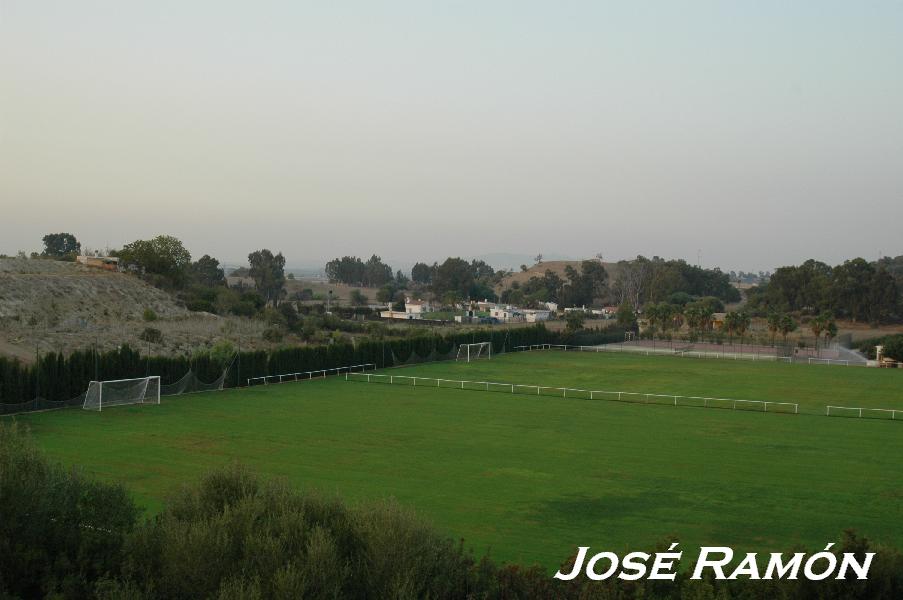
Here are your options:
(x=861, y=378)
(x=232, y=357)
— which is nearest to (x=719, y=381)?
(x=861, y=378)

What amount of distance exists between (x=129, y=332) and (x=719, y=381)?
3700cm

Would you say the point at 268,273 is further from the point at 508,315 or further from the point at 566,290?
the point at 566,290

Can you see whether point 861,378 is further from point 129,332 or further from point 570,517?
point 129,332

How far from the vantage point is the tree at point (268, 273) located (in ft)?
397

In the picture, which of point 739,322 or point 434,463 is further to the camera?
point 739,322

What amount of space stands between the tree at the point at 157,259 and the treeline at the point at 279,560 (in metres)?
71.8

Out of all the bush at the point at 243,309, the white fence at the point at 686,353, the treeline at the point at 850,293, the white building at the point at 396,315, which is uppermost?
the treeline at the point at 850,293

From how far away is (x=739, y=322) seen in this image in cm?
7238

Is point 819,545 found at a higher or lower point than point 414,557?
lower

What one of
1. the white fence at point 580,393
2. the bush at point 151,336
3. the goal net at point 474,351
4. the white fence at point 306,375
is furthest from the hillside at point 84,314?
the goal net at point 474,351

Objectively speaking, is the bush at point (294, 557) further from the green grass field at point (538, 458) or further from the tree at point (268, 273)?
the tree at point (268, 273)

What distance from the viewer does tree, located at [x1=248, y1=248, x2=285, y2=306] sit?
121m

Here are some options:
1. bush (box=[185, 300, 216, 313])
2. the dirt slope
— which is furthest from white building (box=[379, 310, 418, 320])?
the dirt slope

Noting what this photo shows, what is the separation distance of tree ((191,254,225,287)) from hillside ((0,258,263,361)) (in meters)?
40.1
